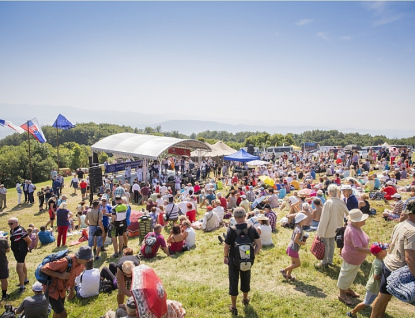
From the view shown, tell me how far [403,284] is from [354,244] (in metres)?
1.23

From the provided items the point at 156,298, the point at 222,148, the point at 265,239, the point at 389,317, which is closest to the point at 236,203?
the point at 265,239

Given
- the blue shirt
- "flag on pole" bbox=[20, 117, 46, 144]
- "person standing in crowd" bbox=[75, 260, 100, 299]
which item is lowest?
the blue shirt

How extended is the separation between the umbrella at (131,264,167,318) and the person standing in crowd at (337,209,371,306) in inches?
118

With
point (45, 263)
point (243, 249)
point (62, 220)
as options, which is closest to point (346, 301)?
point (243, 249)

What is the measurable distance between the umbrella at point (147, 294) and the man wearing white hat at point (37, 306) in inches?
95.5

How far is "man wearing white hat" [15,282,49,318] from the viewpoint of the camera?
416 cm

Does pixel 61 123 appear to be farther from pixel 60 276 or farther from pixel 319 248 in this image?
pixel 319 248

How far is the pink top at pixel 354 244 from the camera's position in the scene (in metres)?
4.05

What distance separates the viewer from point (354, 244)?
405cm

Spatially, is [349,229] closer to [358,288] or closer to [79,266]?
[358,288]

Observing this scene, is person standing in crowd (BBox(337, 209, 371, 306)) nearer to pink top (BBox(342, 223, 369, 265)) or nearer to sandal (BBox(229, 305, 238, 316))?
pink top (BBox(342, 223, 369, 265))

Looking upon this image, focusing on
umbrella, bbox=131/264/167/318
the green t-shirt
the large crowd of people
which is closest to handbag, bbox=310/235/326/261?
the large crowd of people

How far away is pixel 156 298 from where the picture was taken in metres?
2.90

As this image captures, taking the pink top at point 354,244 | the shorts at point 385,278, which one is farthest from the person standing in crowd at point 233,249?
the shorts at point 385,278
